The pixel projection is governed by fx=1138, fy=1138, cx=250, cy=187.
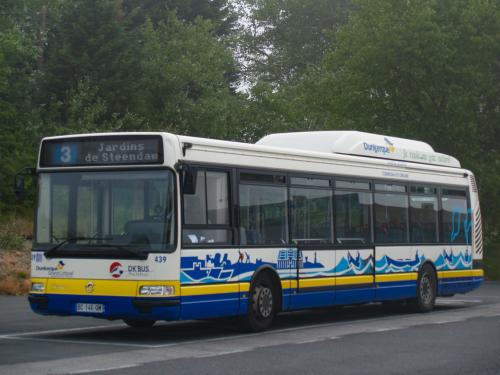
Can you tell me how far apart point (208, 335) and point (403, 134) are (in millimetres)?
29294

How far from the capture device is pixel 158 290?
49.4 feet

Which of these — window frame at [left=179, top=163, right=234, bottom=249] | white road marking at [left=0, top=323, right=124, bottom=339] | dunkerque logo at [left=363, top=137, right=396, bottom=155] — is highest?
dunkerque logo at [left=363, top=137, right=396, bottom=155]

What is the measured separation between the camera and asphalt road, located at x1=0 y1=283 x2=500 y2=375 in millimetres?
12413

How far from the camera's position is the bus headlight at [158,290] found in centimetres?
1505

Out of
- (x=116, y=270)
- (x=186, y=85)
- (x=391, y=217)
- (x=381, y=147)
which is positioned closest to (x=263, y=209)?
(x=116, y=270)

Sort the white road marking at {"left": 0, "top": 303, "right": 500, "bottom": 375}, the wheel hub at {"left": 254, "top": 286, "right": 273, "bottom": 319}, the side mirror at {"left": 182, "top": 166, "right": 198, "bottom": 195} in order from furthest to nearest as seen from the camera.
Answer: the wheel hub at {"left": 254, "top": 286, "right": 273, "bottom": 319} < the side mirror at {"left": 182, "top": 166, "right": 198, "bottom": 195} < the white road marking at {"left": 0, "top": 303, "right": 500, "bottom": 375}

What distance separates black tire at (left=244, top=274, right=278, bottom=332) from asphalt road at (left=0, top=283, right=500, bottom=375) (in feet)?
0.64

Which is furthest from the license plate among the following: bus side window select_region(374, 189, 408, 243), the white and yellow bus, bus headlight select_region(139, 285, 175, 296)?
bus side window select_region(374, 189, 408, 243)

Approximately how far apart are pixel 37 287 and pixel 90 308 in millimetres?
1017

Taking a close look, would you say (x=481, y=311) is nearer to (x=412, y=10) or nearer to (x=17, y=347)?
(x=17, y=347)

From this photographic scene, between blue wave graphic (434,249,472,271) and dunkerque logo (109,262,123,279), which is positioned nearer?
dunkerque logo (109,262,123,279)

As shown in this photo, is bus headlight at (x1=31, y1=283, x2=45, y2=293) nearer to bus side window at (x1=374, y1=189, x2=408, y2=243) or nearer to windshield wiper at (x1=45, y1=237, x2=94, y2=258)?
windshield wiper at (x1=45, y1=237, x2=94, y2=258)

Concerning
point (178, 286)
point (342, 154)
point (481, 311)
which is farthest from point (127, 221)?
point (481, 311)

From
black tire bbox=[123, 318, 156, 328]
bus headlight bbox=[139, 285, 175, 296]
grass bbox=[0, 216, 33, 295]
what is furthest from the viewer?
grass bbox=[0, 216, 33, 295]
